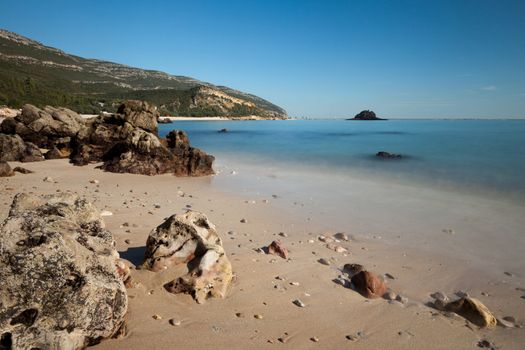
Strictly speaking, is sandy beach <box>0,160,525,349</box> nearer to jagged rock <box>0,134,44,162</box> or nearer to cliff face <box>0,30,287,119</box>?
jagged rock <box>0,134,44,162</box>

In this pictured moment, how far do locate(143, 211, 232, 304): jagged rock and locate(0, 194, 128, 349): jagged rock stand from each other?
122cm

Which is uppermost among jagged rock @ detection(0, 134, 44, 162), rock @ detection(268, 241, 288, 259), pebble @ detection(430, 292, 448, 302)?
jagged rock @ detection(0, 134, 44, 162)

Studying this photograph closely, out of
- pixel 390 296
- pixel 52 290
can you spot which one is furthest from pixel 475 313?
pixel 52 290

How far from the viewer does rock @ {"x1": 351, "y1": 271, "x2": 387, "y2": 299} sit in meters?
5.14

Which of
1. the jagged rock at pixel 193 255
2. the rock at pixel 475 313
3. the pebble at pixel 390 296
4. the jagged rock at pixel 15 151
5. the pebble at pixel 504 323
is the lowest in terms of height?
the pebble at pixel 504 323

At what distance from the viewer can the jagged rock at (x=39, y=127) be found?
20875 mm

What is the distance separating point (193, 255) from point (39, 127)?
21385 millimetres

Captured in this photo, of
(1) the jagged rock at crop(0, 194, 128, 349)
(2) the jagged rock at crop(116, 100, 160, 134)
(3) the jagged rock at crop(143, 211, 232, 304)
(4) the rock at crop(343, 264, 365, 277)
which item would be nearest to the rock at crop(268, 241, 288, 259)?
(4) the rock at crop(343, 264, 365, 277)

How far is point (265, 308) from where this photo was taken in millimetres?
4441

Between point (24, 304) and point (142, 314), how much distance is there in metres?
1.38

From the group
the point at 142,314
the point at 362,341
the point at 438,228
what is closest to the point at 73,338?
the point at 142,314

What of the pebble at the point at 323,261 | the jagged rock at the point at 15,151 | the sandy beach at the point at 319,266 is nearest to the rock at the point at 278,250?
the sandy beach at the point at 319,266

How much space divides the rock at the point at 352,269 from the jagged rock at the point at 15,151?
17.5 m

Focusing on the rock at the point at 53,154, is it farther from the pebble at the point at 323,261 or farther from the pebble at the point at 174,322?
the pebble at the point at 174,322
